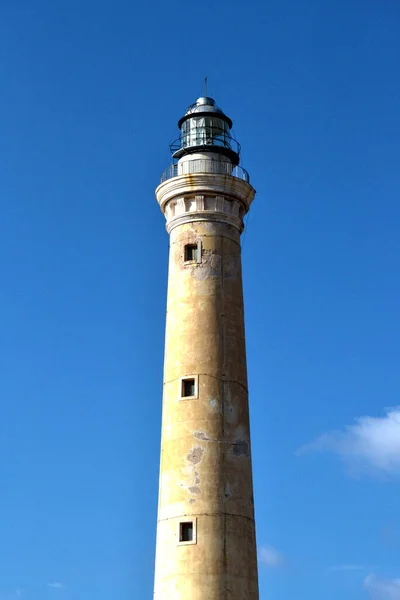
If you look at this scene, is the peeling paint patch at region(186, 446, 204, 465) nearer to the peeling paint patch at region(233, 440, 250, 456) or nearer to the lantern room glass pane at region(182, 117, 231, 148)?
the peeling paint patch at region(233, 440, 250, 456)

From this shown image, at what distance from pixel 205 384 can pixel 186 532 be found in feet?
12.1

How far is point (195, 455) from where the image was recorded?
82.6 feet

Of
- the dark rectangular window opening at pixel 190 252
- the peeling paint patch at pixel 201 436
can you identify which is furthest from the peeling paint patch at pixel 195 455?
the dark rectangular window opening at pixel 190 252

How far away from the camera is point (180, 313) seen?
26906mm

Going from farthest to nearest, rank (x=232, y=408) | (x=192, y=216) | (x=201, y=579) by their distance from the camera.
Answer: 1. (x=192, y=216)
2. (x=232, y=408)
3. (x=201, y=579)

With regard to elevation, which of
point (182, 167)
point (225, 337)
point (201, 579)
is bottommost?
point (201, 579)

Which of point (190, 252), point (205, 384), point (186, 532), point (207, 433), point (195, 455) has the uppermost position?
point (190, 252)

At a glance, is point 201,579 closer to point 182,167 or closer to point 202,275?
point 202,275

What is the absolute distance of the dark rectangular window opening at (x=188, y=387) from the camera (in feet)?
85.4

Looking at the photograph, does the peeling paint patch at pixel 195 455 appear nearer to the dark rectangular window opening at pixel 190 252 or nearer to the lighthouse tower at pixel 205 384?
the lighthouse tower at pixel 205 384

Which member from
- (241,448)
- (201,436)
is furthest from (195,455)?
(241,448)

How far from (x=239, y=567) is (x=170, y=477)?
274 centimetres

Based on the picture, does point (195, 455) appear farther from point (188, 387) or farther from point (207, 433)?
point (188, 387)

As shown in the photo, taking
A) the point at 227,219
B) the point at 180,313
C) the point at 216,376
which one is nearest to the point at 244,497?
the point at 216,376
